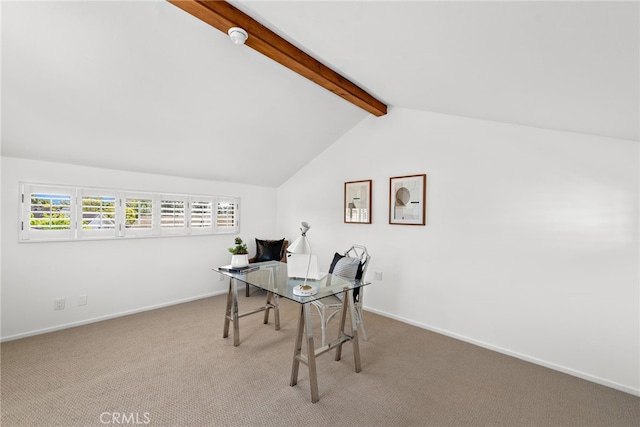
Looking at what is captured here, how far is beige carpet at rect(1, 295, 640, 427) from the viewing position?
6.07 ft

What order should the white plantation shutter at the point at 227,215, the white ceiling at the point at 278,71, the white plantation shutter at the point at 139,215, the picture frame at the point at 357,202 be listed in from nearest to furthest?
the white ceiling at the point at 278,71 < the white plantation shutter at the point at 139,215 < the picture frame at the point at 357,202 < the white plantation shutter at the point at 227,215

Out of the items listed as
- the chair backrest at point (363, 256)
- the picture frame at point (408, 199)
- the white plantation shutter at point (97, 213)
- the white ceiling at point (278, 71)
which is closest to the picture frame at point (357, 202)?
the picture frame at point (408, 199)

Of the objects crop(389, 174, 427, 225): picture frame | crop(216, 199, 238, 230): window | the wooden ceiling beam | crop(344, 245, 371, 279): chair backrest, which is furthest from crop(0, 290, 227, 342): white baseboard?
the wooden ceiling beam

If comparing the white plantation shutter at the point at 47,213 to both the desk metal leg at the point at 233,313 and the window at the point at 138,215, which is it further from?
the desk metal leg at the point at 233,313

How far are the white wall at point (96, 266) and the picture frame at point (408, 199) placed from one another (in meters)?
2.58

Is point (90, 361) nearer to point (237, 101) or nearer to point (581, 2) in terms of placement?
point (237, 101)

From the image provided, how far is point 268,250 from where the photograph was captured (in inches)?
181

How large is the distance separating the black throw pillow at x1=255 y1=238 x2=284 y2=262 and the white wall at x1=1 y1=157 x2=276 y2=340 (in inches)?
20.0

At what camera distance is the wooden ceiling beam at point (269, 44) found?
1.76 m

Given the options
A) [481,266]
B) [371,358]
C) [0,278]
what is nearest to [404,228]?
[481,266]

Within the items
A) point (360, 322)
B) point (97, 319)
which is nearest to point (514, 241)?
point (360, 322)

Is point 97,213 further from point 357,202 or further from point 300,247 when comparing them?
point 357,202

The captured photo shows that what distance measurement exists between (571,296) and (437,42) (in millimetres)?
A: 2406

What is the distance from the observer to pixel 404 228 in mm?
3488
